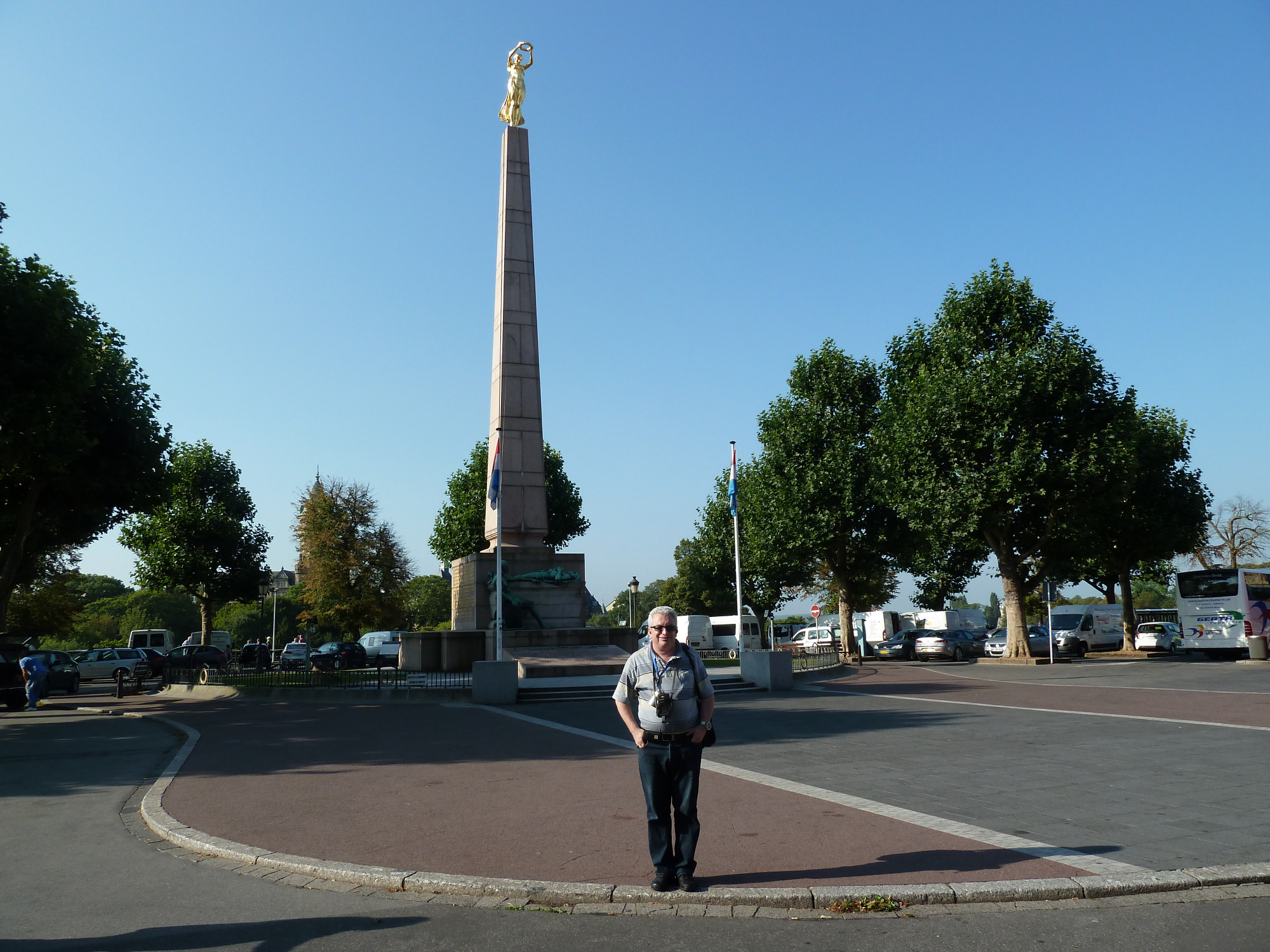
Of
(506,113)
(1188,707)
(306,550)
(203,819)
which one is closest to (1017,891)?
(203,819)

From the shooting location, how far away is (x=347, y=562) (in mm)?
45594

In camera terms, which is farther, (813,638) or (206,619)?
(813,638)

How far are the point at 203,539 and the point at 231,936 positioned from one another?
155ft

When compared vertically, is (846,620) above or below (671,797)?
above

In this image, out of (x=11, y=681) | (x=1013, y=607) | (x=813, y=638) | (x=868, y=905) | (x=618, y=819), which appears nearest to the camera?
(x=868, y=905)

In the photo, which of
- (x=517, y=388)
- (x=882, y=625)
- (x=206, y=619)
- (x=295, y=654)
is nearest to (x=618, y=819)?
(x=517, y=388)

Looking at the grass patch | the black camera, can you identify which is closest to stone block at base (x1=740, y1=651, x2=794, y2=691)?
the grass patch

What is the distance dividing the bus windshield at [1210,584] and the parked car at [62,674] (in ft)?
127

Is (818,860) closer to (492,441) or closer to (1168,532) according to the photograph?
(492,441)

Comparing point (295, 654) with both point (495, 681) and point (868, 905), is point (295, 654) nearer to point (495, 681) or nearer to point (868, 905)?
point (495, 681)

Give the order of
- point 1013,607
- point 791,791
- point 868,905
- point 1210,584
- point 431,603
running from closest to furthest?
point 868,905 < point 791,791 < point 1210,584 < point 1013,607 < point 431,603

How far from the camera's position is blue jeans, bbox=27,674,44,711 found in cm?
2241

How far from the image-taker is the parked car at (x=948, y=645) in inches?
1565

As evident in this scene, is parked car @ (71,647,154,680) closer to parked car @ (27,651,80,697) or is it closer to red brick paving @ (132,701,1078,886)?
parked car @ (27,651,80,697)
